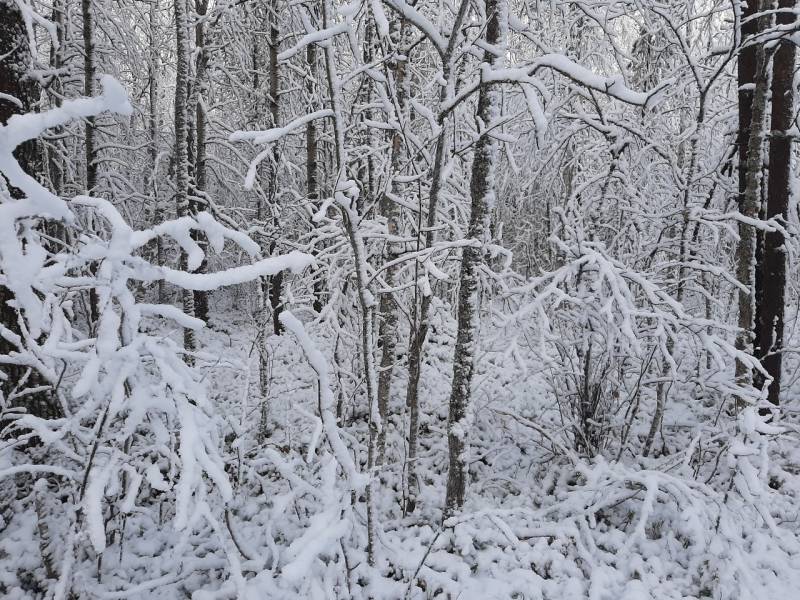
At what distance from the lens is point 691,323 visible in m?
3.93

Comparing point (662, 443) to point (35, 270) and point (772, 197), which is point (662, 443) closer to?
point (772, 197)

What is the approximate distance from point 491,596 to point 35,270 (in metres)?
3.19

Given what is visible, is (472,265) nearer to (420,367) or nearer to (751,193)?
(420,367)

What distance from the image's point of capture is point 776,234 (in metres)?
5.45

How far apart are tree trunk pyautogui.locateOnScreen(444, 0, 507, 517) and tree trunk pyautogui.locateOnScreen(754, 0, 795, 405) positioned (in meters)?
3.52

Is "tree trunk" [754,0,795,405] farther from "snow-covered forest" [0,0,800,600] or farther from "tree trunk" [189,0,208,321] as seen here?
"tree trunk" [189,0,208,321]

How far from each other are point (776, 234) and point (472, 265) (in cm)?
384

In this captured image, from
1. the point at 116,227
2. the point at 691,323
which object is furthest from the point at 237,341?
the point at 116,227

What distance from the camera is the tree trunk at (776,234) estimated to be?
540 cm

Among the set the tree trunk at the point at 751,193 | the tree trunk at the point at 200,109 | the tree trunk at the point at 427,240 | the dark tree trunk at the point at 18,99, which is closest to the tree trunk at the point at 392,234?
the tree trunk at the point at 427,240

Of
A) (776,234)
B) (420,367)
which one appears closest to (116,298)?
(420,367)

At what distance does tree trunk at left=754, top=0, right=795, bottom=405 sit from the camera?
17.7 feet

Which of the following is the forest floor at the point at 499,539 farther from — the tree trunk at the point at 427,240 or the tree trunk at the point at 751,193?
the tree trunk at the point at 751,193

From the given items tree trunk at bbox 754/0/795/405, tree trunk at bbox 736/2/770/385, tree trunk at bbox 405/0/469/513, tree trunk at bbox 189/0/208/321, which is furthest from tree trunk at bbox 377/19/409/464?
tree trunk at bbox 189/0/208/321
